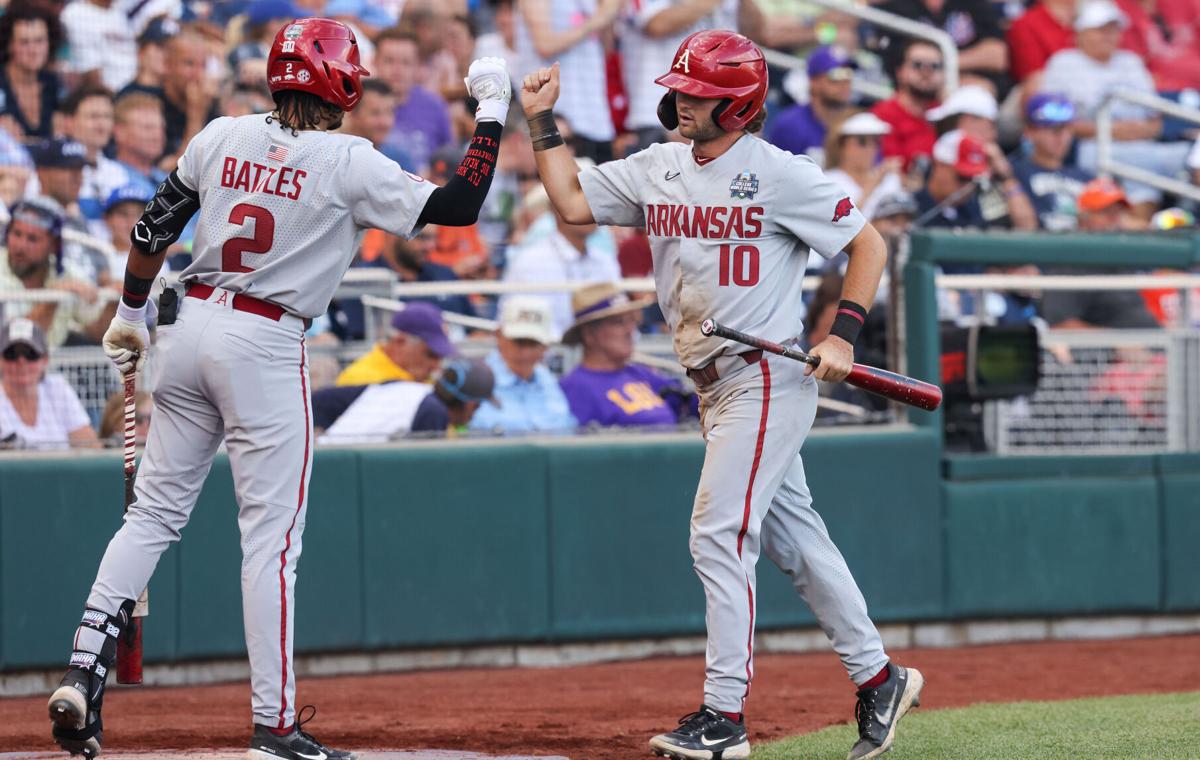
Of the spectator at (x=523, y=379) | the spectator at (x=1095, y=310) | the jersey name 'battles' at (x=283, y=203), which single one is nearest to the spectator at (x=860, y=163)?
the spectator at (x=1095, y=310)

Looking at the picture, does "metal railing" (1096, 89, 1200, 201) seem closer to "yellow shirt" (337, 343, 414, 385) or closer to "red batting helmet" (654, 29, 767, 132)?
"yellow shirt" (337, 343, 414, 385)

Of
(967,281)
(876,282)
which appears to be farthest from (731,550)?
(967,281)

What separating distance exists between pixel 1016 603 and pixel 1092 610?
47 centimetres

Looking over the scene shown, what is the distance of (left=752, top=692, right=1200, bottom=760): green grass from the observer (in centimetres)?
500

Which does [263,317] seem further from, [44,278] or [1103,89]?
[1103,89]

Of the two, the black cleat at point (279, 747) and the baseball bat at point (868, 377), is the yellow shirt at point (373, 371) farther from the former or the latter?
the black cleat at point (279, 747)

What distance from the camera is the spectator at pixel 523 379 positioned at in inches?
315

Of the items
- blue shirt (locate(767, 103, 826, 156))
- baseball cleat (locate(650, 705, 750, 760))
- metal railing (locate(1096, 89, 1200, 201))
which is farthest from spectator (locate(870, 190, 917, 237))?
baseball cleat (locate(650, 705, 750, 760))

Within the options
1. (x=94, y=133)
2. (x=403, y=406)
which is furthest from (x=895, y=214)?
(x=94, y=133)

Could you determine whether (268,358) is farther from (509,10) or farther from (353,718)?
(509,10)

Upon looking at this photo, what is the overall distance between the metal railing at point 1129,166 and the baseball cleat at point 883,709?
7.68 m

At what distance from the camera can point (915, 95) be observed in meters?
11.9

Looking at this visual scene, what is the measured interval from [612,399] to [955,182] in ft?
12.2

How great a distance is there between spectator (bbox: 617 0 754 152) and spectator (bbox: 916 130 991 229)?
5.84 feet
